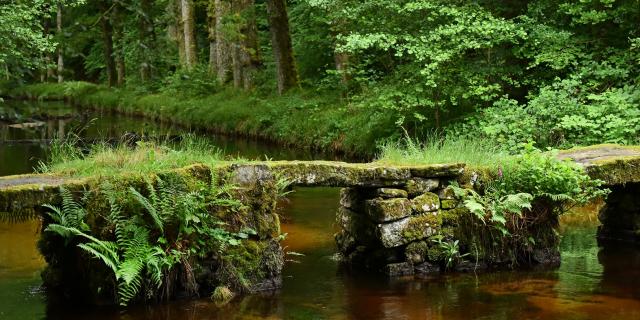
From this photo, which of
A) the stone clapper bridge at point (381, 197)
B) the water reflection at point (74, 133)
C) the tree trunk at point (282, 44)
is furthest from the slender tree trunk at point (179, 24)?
the stone clapper bridge at point (381, 197)

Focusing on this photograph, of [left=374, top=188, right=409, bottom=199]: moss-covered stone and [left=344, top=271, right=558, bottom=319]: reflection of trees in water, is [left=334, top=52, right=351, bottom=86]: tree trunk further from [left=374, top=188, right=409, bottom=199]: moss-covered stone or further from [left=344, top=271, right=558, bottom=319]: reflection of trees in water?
[left=344, top=271, right=558, bottom=319]: reflection of trees in water

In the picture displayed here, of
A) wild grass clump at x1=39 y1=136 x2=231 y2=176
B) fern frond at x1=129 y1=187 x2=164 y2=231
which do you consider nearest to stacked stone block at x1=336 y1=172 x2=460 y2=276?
wild grass clump at x1=39 y1=136 x2=231 y2=176

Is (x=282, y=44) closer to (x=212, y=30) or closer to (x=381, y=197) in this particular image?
(x=212, y=30)

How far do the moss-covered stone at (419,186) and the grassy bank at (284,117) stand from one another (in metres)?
7.83

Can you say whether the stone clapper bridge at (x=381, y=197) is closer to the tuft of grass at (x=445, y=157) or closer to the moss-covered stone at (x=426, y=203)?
the moss-covered stone at (x=426, y=203)

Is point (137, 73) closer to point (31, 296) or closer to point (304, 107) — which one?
point (304, 107)

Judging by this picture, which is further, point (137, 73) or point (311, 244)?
point (137, 73)

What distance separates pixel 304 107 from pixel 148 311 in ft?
50.7

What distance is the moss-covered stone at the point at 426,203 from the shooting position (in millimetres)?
9172

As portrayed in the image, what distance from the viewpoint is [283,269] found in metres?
9.53

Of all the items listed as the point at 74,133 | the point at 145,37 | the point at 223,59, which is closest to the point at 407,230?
the point at 74,133

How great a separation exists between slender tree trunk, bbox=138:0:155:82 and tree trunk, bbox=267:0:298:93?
14769mm

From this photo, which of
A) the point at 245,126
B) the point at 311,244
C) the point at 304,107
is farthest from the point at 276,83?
the point at 311,244

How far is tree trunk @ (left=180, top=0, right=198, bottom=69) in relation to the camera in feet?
111
